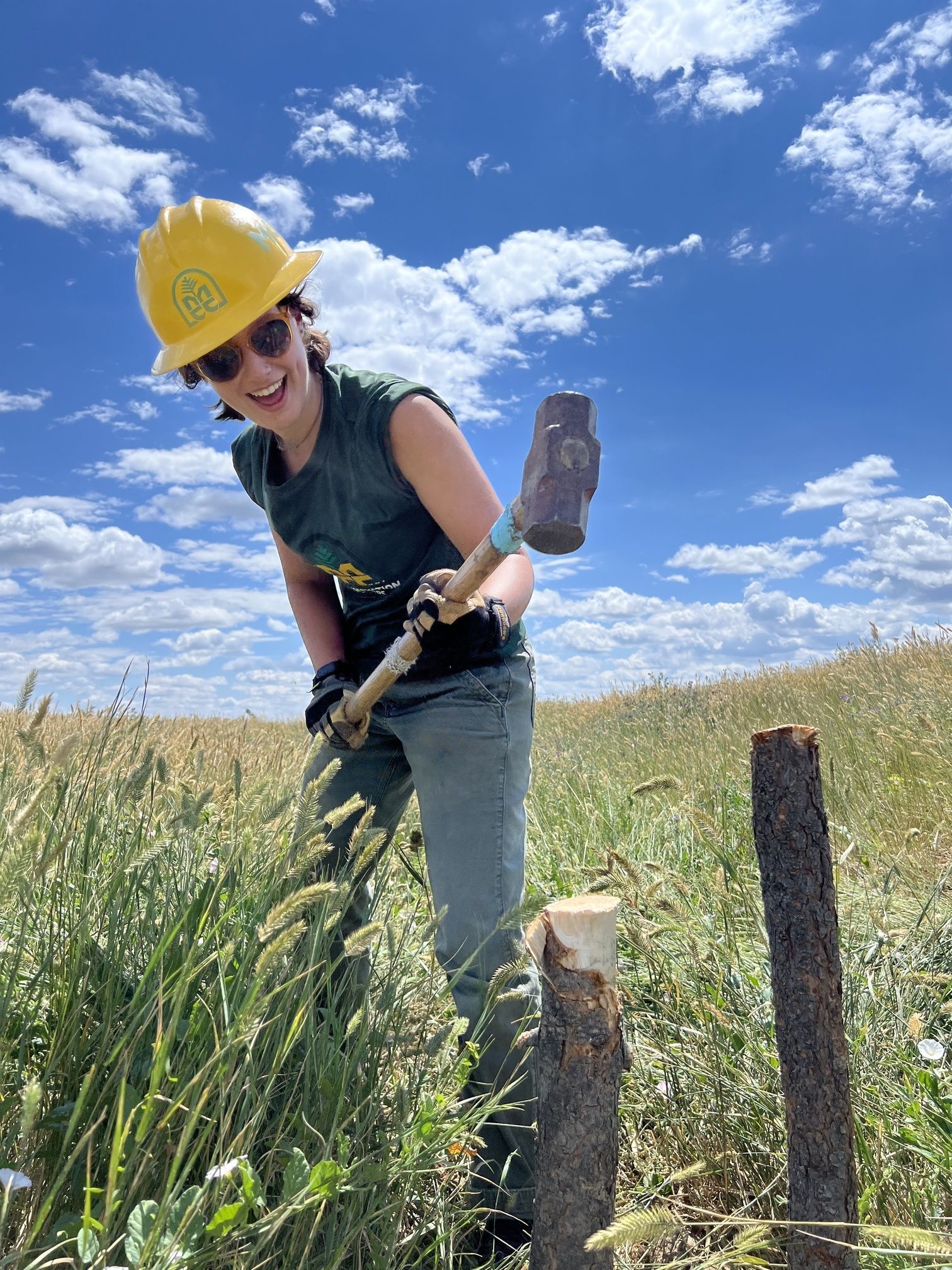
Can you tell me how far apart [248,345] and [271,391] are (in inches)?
6.7

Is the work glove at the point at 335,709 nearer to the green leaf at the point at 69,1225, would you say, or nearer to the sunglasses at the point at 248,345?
the sunglasses at the point at 248,345

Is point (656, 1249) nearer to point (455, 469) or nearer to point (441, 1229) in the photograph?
point (441, 1229)

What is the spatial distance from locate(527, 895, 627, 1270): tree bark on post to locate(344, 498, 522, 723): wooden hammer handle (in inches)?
32.0

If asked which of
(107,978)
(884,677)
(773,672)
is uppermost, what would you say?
(773,672)

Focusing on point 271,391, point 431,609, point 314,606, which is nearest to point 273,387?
point 271,391

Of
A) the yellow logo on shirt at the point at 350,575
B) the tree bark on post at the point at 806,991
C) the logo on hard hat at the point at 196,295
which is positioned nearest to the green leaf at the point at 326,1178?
the tree bark on post at the point at 806,991

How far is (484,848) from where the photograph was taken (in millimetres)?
2291

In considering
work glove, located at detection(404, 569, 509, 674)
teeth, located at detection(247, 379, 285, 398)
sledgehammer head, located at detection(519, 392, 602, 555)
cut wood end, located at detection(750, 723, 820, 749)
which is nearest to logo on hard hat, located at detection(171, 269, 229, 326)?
teeth, located at detection(247, 379, 285, 398)

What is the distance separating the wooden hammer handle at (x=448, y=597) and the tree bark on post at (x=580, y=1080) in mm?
813

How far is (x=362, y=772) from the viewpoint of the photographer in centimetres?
280

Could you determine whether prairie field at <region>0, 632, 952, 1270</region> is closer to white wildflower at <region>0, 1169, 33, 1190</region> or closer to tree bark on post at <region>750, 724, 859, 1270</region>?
white wildflower at <region>0, 1169, 33, 1190</region>

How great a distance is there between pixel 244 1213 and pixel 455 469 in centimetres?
178

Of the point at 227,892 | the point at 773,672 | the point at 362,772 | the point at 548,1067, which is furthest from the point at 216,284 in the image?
the point at 773,672

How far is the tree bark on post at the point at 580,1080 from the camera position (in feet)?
5.78
